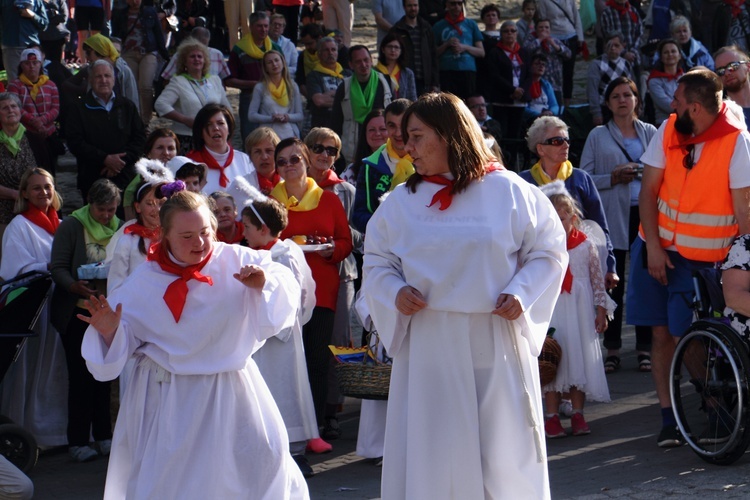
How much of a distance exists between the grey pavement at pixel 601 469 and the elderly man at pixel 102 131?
3.01 m

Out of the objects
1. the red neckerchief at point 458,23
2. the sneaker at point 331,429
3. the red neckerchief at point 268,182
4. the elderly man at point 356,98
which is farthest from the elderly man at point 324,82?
the sneaker at point 331,429

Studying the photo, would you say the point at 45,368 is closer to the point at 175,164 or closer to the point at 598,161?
the point at 175,164

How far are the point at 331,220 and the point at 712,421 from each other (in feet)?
9.26

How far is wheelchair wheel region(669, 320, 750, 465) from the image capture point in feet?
22.3

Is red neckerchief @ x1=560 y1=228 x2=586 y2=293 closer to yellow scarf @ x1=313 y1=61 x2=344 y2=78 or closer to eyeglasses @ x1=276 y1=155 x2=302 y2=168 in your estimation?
eyeglasses @ x1=276 y1=155 x2=302 y2=168

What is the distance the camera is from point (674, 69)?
13352 millimetres

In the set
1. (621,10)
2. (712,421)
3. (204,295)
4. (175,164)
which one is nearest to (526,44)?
(621,10)

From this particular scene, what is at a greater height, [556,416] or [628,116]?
[628,116]

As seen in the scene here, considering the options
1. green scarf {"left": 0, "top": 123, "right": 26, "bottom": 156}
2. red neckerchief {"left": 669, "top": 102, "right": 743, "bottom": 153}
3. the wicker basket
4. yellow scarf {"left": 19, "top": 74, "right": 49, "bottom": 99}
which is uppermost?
yellow scarf {"left": 19, "top": 74, "right": 49, "bottom": 99}

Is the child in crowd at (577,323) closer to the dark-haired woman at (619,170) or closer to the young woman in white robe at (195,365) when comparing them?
the dark-haired woman at (619,170)

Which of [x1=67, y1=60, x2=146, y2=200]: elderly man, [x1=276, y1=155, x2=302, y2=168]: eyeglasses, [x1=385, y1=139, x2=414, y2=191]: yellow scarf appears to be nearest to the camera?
[x1=276, y1=155, x2=302, y2=168]: eyeglasses

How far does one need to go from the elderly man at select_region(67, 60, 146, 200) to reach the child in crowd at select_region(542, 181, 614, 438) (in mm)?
4343

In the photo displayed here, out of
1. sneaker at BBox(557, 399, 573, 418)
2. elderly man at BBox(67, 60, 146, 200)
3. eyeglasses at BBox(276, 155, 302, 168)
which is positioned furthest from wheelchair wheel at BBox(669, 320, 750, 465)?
elderly man at BBox(67, 60, 146, 200)

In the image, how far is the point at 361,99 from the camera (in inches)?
475
